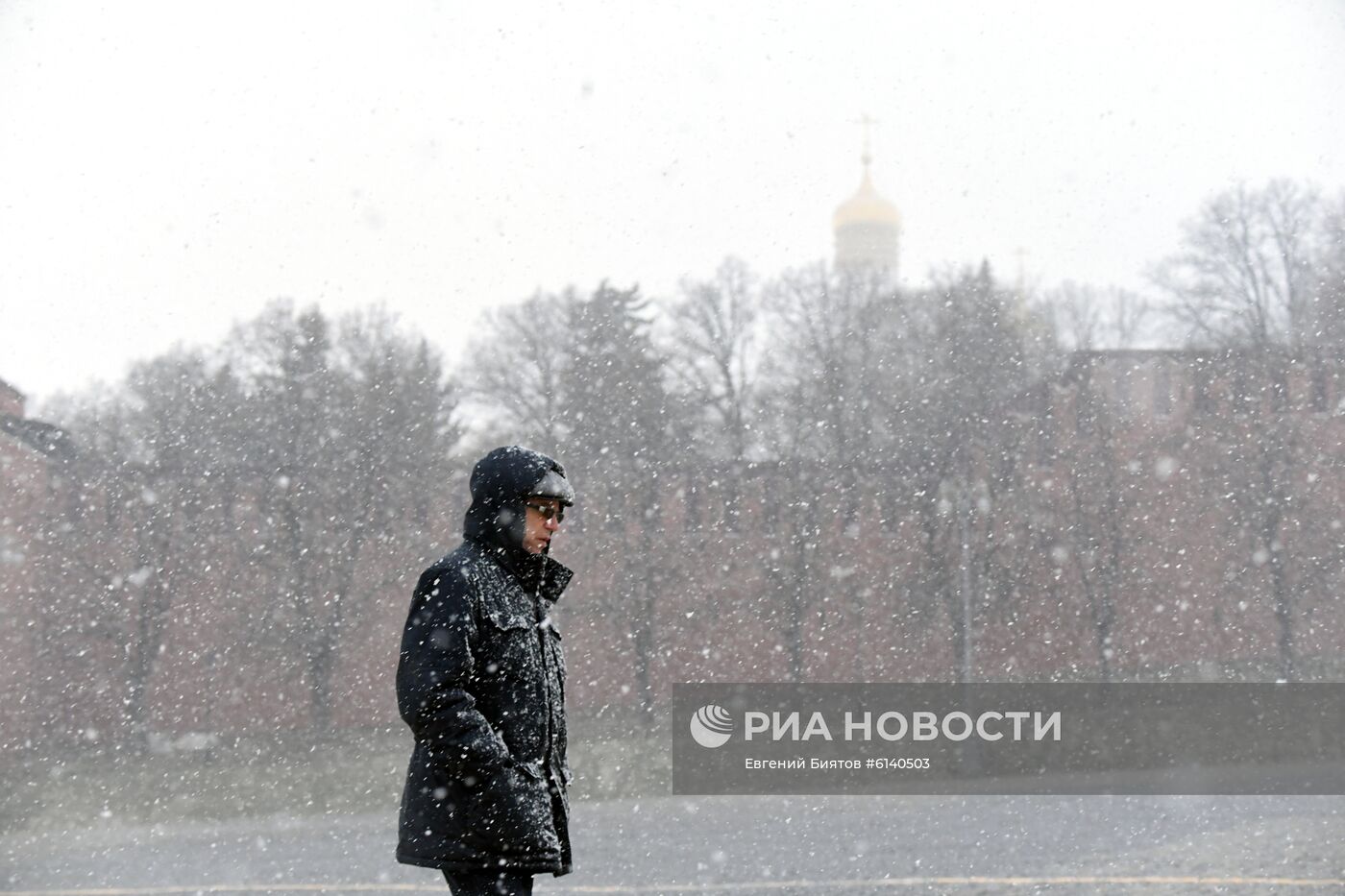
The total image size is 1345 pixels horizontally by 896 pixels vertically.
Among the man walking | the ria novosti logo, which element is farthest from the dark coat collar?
the ria novosti logo

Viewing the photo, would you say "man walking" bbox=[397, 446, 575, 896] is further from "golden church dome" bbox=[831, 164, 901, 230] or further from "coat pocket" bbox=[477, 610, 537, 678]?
"golden church dome" bbox=[831, 164, 901, 230]

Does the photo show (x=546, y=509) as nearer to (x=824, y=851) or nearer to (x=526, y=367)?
(x=824, y=851)

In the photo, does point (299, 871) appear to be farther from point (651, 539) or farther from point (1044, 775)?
point (651, 539)

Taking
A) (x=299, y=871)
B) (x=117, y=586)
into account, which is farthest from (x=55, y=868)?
(x=117, y=586)

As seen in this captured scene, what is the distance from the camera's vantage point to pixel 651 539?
25.0 meters

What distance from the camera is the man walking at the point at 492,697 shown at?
3039mm

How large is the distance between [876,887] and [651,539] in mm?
16881

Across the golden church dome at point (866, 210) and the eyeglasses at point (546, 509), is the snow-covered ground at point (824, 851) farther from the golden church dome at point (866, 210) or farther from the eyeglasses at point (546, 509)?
the golden church dome at point (866, 210)

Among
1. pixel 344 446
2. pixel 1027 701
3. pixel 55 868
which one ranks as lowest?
pixel 55 868

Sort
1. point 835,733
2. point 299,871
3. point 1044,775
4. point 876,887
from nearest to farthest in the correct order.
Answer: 1. point 876,887
2. point 299,871
3. point 1044,775
4. point 835,733

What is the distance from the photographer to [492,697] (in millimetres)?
3166

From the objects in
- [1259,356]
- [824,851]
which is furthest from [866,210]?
[824,851]

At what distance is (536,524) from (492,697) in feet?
1.42

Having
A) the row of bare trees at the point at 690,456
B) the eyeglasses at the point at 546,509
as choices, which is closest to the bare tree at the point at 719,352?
the row of bare trees at the point at 690,456
